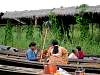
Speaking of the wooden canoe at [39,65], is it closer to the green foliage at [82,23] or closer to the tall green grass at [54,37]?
the tall green grass at [54,37]

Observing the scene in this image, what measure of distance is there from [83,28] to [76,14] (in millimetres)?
1003

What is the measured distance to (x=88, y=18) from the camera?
1836 centimetres

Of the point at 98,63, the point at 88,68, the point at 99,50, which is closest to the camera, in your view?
the point at 88,68

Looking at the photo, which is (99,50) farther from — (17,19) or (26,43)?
(17,19)

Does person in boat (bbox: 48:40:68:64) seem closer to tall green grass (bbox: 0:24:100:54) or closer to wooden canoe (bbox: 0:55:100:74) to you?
wooden canoe (bbox: 0:55:100:74)

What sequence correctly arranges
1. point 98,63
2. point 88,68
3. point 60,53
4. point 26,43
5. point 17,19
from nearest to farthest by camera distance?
point 88,68 → point 60,53 → point 98,63 → point 26,43 → point 17,19

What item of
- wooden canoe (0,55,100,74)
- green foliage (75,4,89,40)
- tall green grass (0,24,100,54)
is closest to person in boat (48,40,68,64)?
wooden canoe (0,55,100,74)

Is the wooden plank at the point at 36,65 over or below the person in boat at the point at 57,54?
below

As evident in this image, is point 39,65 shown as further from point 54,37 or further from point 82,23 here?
point 54,37

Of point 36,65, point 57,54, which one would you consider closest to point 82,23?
point 57,54

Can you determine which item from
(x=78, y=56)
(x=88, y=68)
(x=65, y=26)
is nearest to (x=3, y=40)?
(x=65, y=26)

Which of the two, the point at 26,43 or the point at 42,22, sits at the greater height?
the point at 42,22

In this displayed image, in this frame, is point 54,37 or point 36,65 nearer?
point 36,65

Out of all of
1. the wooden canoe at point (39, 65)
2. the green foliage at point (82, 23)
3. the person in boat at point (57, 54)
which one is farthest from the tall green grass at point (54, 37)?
the person in boat at point (57, 54)
